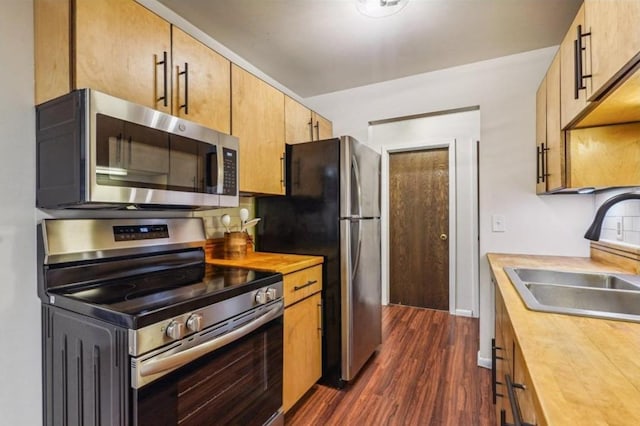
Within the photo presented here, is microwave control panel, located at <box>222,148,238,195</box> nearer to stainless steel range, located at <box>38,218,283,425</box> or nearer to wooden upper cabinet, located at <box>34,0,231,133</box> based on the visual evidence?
wooden upper cabinet, located at <box>34,0,231,133</box>

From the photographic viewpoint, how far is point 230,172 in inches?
64.7

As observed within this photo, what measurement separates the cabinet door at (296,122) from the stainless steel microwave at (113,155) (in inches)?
35.6

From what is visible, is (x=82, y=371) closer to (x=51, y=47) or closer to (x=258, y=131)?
(x=51, y=47)

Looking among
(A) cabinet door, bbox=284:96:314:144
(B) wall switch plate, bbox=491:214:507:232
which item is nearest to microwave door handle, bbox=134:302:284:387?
(A) cabinet door, bbox=284:96:314:144

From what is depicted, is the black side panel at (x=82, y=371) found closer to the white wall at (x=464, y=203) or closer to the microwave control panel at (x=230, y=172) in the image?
the microwave control panel at (x=230, y=172)

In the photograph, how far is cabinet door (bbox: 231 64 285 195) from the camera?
188cm

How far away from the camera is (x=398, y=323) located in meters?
3.31

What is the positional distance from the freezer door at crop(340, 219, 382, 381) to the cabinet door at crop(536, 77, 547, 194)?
116 centimetres

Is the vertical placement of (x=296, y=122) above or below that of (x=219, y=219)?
above

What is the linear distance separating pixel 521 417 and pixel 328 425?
3.89 feet

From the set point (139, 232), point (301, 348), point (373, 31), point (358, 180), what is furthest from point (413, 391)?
point (373, 31)

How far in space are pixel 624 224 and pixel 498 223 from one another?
0.73 m

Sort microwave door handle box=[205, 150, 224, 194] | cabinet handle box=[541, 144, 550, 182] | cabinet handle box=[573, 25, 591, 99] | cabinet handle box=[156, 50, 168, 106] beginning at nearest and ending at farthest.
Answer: cabinet handle box=[573, 25, 591, 99], cabinet handle box=[156, 50, 168, 106], microwave door handle box=[205, 150, 224, 194], cabinet handle box=[541, 144, 550, 182]

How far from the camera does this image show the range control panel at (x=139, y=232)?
1.45 meters
